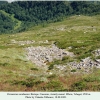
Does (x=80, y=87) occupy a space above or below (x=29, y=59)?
above

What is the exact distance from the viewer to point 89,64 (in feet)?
131

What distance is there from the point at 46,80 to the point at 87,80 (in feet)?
13.5

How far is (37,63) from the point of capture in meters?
48.3

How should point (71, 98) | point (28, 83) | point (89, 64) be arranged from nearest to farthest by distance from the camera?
point (71, 98)
point (28, 83)
point (89, 64)

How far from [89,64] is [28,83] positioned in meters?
15.0

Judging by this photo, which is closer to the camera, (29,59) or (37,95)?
(37,95)

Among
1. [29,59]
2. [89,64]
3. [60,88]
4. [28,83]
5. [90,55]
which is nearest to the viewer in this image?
[60,88]

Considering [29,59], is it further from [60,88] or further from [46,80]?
[60,88]

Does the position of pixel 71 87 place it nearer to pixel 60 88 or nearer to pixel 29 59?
pixel 60 88

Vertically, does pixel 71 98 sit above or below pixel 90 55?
above

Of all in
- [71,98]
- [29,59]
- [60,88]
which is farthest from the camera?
[29,59]

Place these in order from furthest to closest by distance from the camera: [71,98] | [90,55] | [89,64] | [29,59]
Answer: [29,59] < [90,55] < [89,64] < [71,98]

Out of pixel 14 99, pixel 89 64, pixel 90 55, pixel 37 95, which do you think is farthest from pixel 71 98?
pixel 90 55

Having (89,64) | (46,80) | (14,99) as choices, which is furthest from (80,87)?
(89,64)
